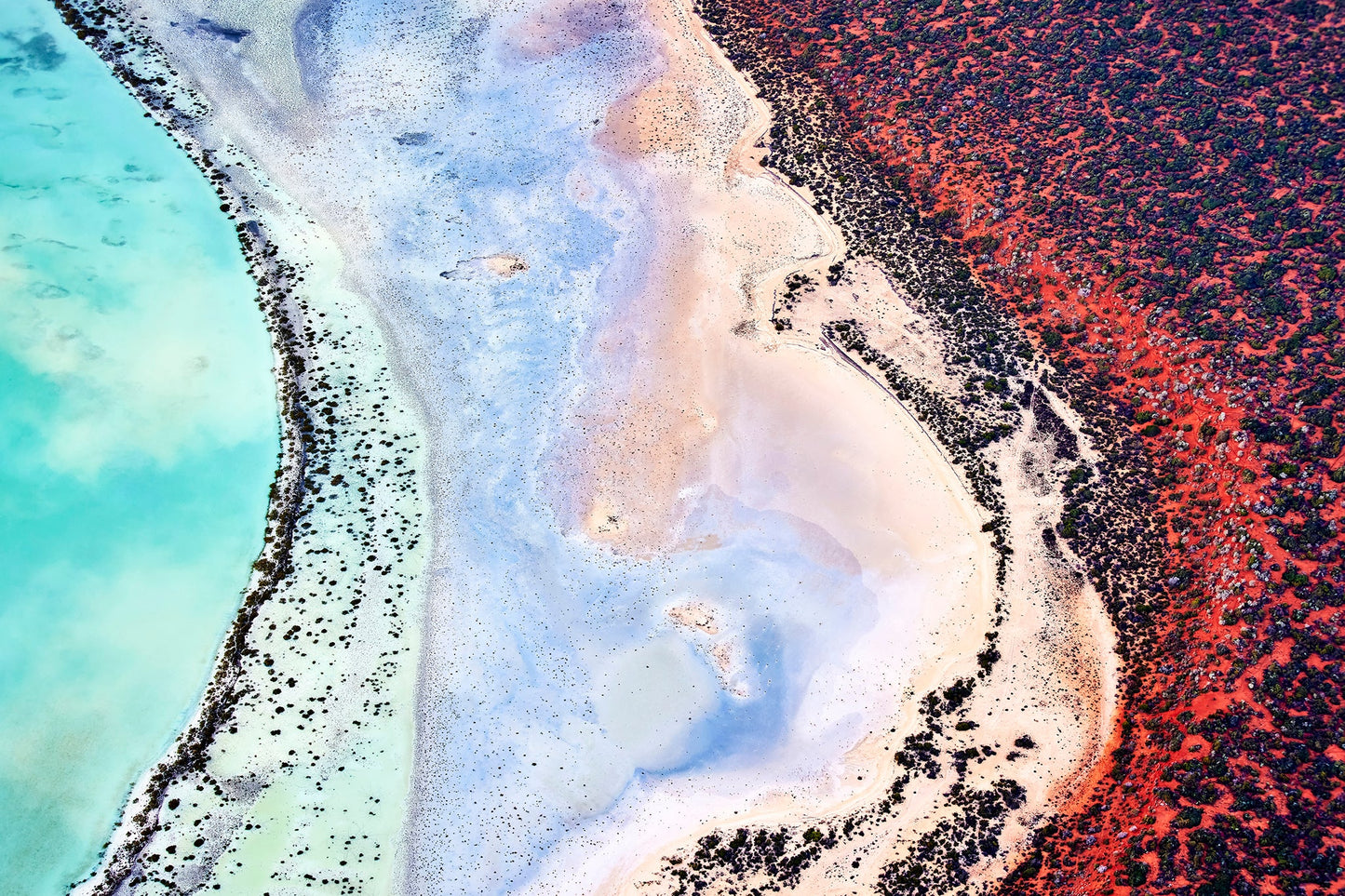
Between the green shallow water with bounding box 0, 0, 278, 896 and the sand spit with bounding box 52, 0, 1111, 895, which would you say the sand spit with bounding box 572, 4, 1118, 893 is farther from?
the green shallow water with bounding box 0, 0, 278, 896

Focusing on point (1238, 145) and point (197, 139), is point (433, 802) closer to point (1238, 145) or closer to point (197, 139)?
point (197, 139)

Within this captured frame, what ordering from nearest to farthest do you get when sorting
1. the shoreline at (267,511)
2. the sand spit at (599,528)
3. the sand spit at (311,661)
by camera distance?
the sand spit at (311,661) → the shoreline at (267,511) → the sand spit at (599,528)

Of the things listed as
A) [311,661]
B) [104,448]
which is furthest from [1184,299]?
[104,448]

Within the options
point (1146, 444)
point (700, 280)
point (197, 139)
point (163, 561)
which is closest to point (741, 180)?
Answer: point (700, 280)

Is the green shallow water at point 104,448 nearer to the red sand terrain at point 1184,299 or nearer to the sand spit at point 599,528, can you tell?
the sand spit at point 599,528

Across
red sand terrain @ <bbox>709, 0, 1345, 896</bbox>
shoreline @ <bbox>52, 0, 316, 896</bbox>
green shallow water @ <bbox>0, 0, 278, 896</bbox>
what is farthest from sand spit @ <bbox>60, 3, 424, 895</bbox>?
red sand terrain @ <bbox>709, 0, 1345, 896</bbox>

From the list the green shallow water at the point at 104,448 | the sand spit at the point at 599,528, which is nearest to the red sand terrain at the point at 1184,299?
the sand spit at the point at 599,528
